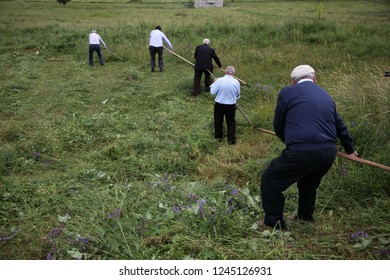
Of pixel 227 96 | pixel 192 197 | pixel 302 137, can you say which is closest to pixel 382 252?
pixel 302 137

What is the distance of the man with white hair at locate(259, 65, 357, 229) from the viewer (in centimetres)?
303

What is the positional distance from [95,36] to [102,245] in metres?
10.8

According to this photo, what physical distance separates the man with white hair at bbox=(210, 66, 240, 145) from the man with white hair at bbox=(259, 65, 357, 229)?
8.52 ft

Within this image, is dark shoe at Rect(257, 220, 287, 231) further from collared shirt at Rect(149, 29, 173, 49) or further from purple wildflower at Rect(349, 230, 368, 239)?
collared shirt at Rect(149, 29, 173, 49)

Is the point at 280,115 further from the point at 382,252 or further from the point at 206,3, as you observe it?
the point at 206,3

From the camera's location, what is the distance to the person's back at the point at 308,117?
303cm

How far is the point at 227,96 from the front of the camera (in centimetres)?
593

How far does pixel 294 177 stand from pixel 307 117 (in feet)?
1.93

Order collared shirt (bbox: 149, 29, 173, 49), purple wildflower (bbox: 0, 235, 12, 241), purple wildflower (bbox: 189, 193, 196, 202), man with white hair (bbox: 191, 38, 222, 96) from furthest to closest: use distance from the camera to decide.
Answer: collared shirt (bbox: 149, 29, 173, 49)
man with white hair (bbox: 191, 38, 222, 96)
purple wildflower (bbox: 189, 193, 196, 202)
purple wildflower (bbox: 0, 235, 12, 241)

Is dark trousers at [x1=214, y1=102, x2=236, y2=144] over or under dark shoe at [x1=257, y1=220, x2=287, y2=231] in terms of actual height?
over

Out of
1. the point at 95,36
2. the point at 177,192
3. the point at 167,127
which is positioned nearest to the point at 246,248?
the point at 177,192

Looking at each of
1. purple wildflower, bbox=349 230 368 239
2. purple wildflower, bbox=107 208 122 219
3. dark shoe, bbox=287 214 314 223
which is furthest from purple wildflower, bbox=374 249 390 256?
purple wildflower, bbox=107 208 122 219

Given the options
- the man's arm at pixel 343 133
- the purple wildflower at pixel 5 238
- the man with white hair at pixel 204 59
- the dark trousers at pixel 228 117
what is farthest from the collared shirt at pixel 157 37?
the purple wildflower at pixel 5 238
